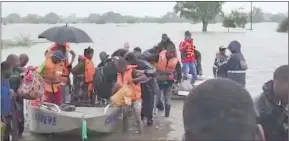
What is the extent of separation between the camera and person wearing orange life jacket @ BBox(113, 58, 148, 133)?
7988mm

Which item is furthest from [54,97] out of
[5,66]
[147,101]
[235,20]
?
[235,20]

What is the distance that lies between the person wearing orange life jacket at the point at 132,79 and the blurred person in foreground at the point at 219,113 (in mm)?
6417

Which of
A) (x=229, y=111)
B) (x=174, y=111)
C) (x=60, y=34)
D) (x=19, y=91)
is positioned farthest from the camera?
(x=174, y=111)

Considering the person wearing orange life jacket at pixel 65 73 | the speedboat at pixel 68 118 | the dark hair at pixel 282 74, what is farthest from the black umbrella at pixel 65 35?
the dark hair at pixel 282 74

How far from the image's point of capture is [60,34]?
9.31m

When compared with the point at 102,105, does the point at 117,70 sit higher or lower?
higher

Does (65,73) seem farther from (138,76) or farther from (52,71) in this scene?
(138,76)

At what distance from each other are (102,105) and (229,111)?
7.11 m

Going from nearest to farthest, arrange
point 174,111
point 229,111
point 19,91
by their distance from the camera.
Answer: point 229,111, point 19,91, point 174,111

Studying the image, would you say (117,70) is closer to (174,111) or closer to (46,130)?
(46,130)

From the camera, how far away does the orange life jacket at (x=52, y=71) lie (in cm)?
823

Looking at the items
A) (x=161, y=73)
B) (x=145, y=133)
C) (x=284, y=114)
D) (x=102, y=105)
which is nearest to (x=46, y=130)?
(x=102, y=105)

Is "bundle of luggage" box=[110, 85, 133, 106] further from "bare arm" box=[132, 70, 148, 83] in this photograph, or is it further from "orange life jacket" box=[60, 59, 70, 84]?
"orange life jacket" box=[60, 59, 70, 84]

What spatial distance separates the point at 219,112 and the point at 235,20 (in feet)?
186
